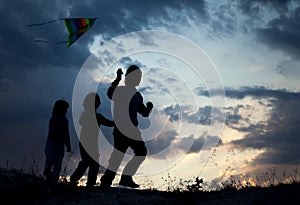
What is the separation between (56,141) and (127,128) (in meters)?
1.48

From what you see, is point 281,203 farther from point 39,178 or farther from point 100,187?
point 39,178

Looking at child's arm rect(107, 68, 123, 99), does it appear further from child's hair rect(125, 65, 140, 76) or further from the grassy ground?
the grassy ground

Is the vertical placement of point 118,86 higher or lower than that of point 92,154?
higher

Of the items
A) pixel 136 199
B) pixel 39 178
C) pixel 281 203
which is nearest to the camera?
pixel 281 203

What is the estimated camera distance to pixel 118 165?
26.4 feet

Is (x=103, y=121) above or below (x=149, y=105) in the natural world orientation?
below

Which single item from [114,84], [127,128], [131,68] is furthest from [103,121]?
[131,68]

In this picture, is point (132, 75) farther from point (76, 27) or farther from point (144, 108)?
point (76, 27)

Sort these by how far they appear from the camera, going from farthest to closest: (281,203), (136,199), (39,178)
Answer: (39,178) → (136,199) → (281,203)

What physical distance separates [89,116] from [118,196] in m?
1.96

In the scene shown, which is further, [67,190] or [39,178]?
[39,178]

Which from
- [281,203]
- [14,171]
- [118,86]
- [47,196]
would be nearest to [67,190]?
[47,196]

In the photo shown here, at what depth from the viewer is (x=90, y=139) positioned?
827 centimetres

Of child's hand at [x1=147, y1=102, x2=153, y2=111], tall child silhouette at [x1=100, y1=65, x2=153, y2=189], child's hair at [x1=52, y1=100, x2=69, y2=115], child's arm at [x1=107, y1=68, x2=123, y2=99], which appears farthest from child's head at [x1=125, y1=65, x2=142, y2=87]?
child's hair at [x1=52, y1=100, x2=69, y2=115]
